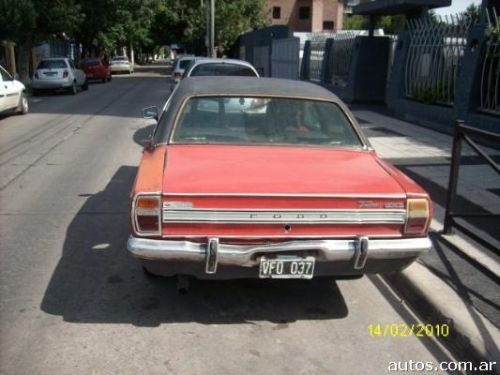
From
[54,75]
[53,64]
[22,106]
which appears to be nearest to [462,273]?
[22,106]

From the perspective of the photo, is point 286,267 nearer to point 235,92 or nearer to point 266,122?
point 266,122

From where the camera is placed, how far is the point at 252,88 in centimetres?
520

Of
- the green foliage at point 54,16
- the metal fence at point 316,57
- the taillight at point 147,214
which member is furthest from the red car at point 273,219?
the green foliage at point 54,16

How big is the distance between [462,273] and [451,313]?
883mm

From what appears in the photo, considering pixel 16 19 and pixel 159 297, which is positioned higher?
pixel 16 19

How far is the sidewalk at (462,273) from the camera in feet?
Answer: 12.7

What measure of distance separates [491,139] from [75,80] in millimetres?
22365

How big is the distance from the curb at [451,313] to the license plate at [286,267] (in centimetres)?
105

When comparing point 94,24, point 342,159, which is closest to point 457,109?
point 342,159

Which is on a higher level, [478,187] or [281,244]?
[281,244]

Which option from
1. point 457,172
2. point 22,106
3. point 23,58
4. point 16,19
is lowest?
point 22,106

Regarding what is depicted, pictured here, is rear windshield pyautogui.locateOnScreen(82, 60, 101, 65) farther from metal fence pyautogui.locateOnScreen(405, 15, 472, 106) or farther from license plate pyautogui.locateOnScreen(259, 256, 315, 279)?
license plate pyautogui.locateOnScreen(259, 256, 315, 279)

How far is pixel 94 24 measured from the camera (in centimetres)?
3697

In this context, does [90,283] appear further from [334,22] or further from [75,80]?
[334,22]
